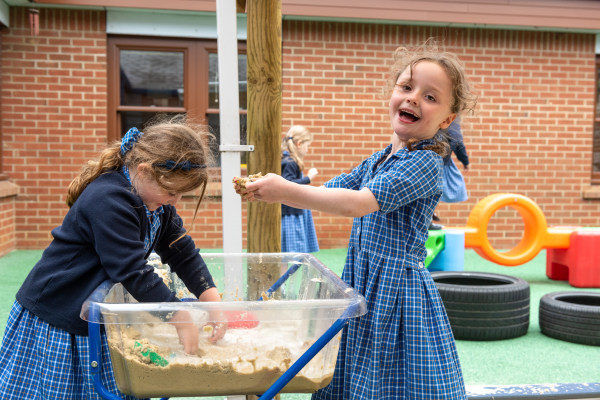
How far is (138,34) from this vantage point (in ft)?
Result: 24.1

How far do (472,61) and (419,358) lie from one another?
6981mm

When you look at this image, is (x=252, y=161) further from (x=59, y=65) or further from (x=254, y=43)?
(x=59, y=65)

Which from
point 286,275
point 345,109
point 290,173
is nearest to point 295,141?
point 290,173

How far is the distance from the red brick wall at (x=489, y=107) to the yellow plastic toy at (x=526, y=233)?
171 cm

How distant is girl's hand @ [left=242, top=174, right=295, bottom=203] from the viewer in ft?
5.51

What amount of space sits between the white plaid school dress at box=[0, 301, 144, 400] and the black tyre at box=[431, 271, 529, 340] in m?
2.88

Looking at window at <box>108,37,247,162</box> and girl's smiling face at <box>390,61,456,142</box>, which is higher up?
window at <box>108,37,247,162</box>

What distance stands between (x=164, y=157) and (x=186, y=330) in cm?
60

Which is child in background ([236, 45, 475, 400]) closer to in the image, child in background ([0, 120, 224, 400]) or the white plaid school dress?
child in background ([0, 120, 224, 400])

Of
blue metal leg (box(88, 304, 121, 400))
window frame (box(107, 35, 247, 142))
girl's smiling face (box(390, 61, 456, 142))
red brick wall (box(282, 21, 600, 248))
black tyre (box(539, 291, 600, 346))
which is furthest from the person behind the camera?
red brick wall (box(282, 21, 600, 248))

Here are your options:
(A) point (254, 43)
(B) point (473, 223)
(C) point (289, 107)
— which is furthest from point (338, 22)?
(A) point (254, 43)

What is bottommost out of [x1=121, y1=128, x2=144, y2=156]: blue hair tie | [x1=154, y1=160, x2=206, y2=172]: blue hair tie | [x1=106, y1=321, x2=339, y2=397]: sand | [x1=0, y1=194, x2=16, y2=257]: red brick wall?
[x1=0, y1=194, x2=16, y2=257]: red brick wall

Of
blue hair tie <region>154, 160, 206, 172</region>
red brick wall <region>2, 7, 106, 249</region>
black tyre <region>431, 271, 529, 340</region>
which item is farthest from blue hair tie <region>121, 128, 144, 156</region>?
red brick wall <region>2, 7, 106, 249</region>

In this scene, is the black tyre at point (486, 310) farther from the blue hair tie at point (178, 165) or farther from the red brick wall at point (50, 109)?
the red brick wall at point (50, 109)
